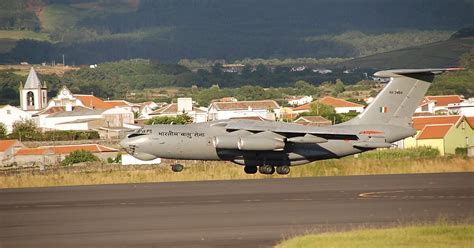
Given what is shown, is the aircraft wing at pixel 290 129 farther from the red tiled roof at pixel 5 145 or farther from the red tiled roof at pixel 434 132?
the red tiled roof at pixel 5 145

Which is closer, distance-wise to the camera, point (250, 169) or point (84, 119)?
point (250, 169)

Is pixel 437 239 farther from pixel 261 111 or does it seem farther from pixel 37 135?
pixel 261 111

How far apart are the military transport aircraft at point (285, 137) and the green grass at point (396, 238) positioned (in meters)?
15.7

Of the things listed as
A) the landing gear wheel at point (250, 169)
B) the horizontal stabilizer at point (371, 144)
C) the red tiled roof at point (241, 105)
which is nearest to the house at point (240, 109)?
the red tiled roof at point (241, 105)

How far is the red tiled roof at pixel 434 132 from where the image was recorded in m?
59.8

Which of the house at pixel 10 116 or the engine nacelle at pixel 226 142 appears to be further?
the house at pixel 10 116

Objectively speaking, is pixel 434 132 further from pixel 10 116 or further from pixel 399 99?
pixel 10 116

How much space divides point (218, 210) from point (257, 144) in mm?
11114

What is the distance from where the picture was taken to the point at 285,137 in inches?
1593

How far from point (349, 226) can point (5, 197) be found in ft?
42.1

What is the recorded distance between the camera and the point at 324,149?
41125mm

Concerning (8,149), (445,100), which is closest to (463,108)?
(445,100)

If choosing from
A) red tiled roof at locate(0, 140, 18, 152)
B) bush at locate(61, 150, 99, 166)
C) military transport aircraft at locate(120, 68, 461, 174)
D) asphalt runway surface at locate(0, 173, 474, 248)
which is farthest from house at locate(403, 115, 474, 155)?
red tiled roof at locate(0, 140, 18, 152)

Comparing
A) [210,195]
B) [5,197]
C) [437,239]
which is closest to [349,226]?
[437,239]
